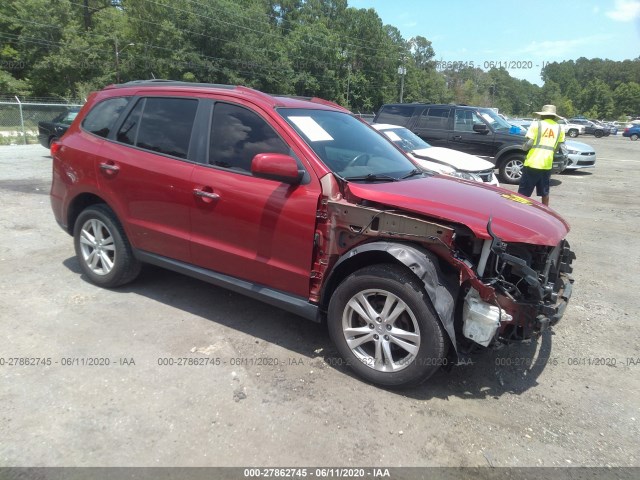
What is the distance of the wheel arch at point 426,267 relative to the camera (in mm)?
2908

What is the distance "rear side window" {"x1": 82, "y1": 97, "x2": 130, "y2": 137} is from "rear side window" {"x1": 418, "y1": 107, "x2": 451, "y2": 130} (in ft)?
30.7

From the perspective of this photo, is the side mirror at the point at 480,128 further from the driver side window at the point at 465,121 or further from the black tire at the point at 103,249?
the black tire at the point at 103,249

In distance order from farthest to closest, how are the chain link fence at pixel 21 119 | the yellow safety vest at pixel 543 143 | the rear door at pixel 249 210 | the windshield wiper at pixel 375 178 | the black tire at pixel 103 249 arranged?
the chain link fence at pixel 21 119 → the yellow safety vest at pixel 543 143 → the black tire at pixel 103 249 → the windshield wiper at pixel 375 178 → the rear door at pixel 249 210

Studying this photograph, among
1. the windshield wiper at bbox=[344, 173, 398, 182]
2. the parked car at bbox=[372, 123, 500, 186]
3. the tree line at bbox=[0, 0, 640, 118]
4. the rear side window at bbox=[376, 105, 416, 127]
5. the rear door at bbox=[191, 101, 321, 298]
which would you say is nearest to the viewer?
the rear door at bbox=[191, 101, 321, 298]

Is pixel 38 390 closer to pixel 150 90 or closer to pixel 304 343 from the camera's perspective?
pixel 304 343

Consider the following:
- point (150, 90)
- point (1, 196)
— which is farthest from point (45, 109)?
point (150, 90)

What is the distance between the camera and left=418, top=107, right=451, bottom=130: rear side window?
1234cm

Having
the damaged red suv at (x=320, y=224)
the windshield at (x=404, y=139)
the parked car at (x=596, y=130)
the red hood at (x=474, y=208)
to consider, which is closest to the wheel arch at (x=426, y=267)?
the damaged red suv at (x=320, y=224)

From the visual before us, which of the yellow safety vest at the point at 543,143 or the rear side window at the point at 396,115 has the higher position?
the rear side window at the point at 396,115

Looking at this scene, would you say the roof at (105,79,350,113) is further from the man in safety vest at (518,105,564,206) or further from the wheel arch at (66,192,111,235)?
the man in safety vest at (518,105,564,206)

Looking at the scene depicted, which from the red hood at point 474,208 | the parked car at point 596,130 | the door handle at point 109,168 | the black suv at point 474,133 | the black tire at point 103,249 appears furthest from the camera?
the parked car at point 596,130

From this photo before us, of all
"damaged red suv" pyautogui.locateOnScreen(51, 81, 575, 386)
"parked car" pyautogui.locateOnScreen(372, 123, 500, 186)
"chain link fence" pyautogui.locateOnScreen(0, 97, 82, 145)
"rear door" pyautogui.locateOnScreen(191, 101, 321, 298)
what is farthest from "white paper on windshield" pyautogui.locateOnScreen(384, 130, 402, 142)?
"chain link fence" pyautogui.locateOnScreen(0, 97, 82, 145)

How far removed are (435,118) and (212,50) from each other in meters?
48.1

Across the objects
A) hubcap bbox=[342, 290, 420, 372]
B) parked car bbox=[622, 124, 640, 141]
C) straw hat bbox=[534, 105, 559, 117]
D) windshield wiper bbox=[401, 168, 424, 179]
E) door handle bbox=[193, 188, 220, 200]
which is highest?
parked car bbox=[622, 124, 640, 141]
